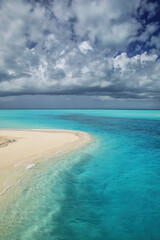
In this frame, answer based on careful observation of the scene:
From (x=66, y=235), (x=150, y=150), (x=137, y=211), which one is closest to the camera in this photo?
(x=66, y=235)

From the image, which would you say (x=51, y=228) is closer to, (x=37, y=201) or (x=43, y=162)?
(x=37, y=201)

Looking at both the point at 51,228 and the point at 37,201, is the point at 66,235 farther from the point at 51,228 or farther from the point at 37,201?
the point at 37,201

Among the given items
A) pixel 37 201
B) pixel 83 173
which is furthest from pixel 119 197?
pixel 37 201

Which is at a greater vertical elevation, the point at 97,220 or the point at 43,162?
the point at 43,162

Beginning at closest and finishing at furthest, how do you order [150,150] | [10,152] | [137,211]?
1. [137,211]
2. [10,152]
3. [150,150]

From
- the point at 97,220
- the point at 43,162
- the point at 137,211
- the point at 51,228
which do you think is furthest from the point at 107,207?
the point at 43,162

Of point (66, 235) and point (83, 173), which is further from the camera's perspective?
point (83, 173)

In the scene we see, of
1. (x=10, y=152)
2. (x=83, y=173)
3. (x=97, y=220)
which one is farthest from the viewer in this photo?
(x=10, y=152)

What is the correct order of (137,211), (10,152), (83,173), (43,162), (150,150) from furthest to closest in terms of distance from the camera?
(150,150) < (10,152) < (43,162) < (83,173) < (137,211)

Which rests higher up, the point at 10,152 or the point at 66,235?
the point at 10,152
